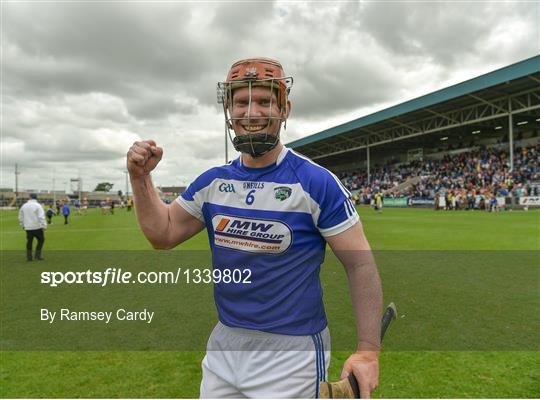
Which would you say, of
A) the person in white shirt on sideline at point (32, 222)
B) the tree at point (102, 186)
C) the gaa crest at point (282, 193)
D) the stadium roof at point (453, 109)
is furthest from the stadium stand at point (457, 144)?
the tree at point (102, 186)

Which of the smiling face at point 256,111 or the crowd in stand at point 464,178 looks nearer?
the smiling face at point 256,111

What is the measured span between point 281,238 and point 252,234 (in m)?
0.16

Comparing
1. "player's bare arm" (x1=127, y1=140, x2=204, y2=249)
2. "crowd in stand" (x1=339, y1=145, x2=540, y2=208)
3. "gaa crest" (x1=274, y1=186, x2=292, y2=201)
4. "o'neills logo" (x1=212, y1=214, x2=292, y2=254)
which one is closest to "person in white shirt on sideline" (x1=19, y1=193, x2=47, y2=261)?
"player's bare arm" (x1=127, y1=140, x2=204, y2=249)

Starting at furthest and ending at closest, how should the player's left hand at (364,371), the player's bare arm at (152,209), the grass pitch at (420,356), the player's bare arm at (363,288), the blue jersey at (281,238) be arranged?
1. the grass pitch at (420,356)
2. the player's bare arm at (152,209)
3. the blue jersey at (281,238)
4. the player's bare arm at (363,288)
5. the player's left hand at (364,371)

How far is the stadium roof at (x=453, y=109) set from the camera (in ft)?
96.5

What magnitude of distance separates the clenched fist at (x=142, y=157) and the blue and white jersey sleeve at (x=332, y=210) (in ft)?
2.88

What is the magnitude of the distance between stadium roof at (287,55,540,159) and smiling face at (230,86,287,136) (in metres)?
31.3

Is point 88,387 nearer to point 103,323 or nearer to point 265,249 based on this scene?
point 103,323

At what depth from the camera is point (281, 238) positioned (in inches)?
78.3

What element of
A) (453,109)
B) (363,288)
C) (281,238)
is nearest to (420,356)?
(363,288)

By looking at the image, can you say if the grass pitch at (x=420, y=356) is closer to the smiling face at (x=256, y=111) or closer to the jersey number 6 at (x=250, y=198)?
the jersey number 6 at (x=250, y=198)

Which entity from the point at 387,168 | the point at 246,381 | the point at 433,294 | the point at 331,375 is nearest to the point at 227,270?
the point at 246,381

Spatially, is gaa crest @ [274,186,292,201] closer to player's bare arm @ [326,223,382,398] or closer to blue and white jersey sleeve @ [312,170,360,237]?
blue and white jersey sleeve @ [312,170,360,237]

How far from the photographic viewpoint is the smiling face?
2016 mm
